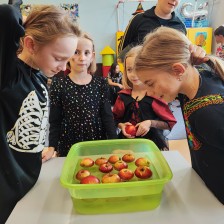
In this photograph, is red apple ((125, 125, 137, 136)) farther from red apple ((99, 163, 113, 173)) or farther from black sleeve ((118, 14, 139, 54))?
black sleeve ((118, 14, 139, 54))

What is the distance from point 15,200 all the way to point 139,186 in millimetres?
355

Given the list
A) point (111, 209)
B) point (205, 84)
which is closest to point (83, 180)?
point (111, 209)

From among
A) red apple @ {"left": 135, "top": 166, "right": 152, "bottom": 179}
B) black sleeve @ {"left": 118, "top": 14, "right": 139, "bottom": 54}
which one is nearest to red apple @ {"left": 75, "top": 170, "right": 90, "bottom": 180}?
red apple @ {"left": 135, "top": 166, "right": 152, "bottom": 179}

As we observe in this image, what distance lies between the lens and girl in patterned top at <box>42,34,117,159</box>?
1097 millimetres

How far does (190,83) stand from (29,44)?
0.46m

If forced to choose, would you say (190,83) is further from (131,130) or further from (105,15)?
(105,15)

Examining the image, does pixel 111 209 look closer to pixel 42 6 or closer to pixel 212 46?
pixel 42 6

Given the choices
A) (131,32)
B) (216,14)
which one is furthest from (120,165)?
(216,14)

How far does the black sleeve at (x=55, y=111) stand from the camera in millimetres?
1099

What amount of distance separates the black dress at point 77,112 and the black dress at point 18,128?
1.10 feet

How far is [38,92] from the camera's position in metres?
0.75

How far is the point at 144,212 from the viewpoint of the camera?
1.99 ft

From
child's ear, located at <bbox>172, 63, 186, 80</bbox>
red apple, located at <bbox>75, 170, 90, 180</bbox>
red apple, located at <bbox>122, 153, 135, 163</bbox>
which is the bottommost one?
red apple, located at <bbox>122, 153, 135, 163</bbox>

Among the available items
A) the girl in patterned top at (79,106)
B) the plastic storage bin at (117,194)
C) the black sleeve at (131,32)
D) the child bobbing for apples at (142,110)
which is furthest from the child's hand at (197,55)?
the black sleeve at (131,32)
